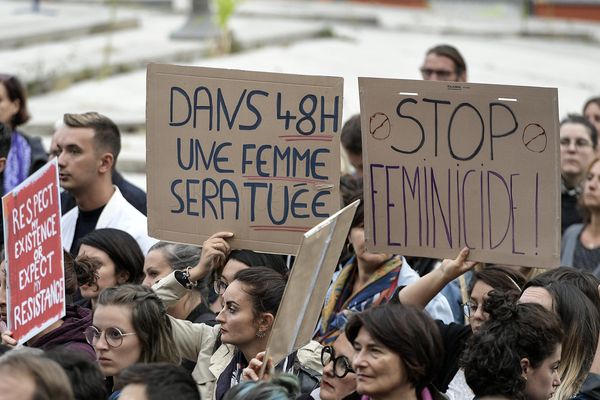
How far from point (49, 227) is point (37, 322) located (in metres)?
0.38

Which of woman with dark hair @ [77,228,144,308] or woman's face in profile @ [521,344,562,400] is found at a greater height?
woman's face in profile @ [521,344,562,400]

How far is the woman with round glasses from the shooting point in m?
5.56

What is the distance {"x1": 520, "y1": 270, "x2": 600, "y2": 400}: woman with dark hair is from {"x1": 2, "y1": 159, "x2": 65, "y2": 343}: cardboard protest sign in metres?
1.84

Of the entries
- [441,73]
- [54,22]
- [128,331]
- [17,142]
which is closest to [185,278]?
[128,331]

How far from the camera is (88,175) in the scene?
7664mm

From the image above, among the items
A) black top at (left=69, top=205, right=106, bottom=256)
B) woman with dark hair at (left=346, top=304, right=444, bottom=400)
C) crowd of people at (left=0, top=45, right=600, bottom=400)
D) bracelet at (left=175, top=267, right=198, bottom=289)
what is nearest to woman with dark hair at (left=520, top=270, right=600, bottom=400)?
crowd of people at (left=0, top=45, right=600, bottom=400)

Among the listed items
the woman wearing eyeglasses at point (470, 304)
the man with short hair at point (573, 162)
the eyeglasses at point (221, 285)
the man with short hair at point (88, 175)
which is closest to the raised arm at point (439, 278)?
the woman wearing eyeglasses at point (470, 304)

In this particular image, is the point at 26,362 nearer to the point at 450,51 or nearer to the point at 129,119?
the point at 450,51

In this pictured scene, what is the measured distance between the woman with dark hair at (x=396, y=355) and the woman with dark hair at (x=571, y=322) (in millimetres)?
682

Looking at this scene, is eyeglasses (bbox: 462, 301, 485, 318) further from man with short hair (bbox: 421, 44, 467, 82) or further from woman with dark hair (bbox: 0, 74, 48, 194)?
man with short hair (bbox: 421, 44, 467, 82)

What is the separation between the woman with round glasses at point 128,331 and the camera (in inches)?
219

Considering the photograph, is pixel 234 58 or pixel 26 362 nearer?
pixel 26 362

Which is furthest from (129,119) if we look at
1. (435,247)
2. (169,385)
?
(169,385)

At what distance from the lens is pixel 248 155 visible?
587cm
